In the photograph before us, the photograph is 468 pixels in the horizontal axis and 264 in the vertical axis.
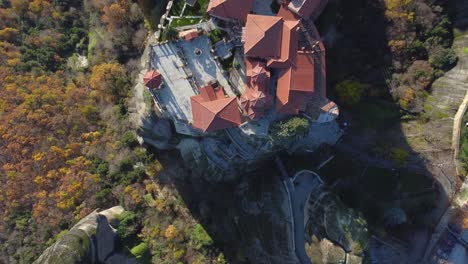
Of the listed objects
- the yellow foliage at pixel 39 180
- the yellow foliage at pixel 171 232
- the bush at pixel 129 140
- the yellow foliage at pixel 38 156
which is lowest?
the yellow foliage at pixel 171 232

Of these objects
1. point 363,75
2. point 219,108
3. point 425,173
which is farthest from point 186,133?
point 425,173

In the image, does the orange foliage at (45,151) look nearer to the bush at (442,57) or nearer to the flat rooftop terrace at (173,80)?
the flat rooftop terrace at (173,80)

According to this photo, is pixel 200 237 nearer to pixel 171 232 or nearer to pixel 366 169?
pixel 171 232

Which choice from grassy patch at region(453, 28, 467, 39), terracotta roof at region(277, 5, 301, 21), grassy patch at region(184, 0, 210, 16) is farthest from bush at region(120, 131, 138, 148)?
grassy patch at region(453, 28, 467, 39)

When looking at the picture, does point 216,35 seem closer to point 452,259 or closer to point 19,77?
point 19,77

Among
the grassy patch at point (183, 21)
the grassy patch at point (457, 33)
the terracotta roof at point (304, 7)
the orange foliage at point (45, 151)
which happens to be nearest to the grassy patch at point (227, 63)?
the grassy patch at point (183, 21)

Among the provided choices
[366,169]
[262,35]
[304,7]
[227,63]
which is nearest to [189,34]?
[227,63]
